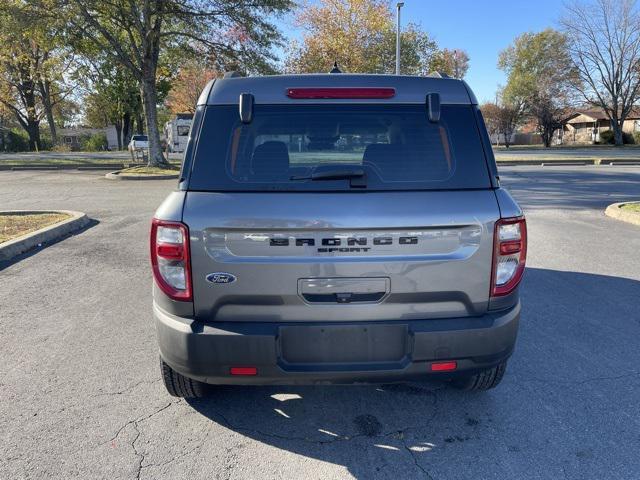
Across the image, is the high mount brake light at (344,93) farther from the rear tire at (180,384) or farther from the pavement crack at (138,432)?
the pavement crack at (138,432)

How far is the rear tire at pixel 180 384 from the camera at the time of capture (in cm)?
277

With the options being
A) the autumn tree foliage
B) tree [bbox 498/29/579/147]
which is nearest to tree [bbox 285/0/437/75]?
the autumn tree foliage

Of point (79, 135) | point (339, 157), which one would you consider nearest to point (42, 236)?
point (339, 157)

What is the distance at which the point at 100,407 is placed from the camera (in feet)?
9.73

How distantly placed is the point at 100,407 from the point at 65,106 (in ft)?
194

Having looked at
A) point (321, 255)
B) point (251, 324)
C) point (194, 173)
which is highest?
point (194, 173)

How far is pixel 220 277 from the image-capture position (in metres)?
2.28

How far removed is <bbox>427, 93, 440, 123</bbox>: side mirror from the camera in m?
2.48

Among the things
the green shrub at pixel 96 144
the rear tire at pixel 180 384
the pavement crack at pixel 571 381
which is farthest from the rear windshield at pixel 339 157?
the green shrub at pixel 96 144

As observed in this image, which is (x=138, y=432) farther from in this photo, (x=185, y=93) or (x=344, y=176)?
(x=185, y=93)

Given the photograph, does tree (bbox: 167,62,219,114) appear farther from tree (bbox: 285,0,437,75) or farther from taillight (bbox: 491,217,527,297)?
taillight (bbox: 491,217,527,297)

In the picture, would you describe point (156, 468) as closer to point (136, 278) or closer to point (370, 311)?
point (370, 311)

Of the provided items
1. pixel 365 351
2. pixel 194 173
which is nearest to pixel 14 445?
pixel 194 173

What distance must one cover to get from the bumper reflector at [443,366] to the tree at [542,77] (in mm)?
50062
